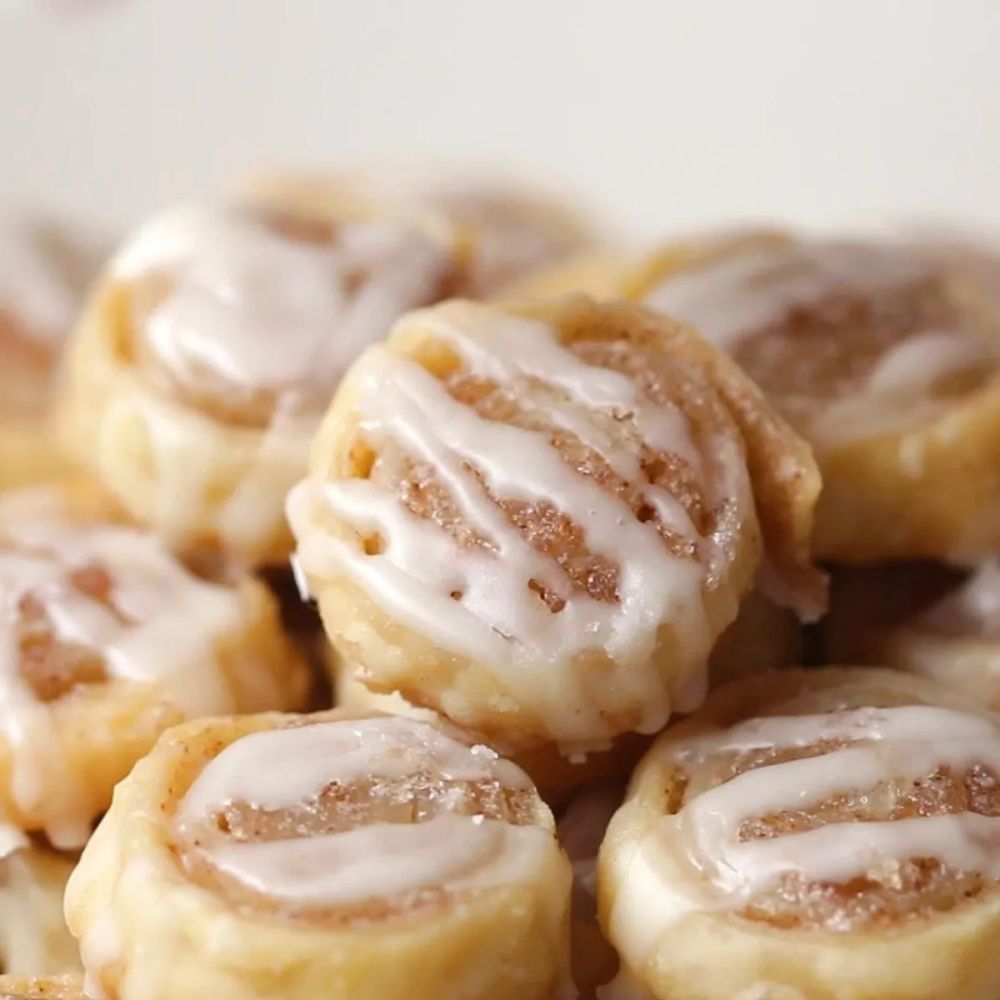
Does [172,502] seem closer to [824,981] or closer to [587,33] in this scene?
[824,981]

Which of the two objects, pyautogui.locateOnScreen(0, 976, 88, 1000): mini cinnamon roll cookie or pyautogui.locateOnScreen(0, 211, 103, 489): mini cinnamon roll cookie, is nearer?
pyautogui.locateOnScreen(0, 976, 88, 1000): mini cinnamon roll cookie

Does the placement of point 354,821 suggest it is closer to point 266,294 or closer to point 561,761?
point 561,761

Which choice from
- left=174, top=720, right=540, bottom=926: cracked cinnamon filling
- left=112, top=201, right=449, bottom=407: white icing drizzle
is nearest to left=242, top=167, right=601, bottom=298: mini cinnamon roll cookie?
left=112, top=201, right=449, bottom=407: white icing drizzle

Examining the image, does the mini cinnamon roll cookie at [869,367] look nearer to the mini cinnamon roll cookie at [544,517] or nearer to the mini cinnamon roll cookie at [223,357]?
the mini cinnamon roll cookie at [544,517]

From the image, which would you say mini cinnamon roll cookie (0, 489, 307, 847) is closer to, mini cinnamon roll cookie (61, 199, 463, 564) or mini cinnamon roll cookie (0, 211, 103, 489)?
→ mini cinnamon roll cookie (61, 199, 463, 564)

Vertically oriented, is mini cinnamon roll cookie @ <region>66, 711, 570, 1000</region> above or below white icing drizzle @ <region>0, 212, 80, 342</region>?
above

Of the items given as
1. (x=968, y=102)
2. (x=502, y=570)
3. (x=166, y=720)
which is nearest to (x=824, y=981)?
(x=502, y=570)
